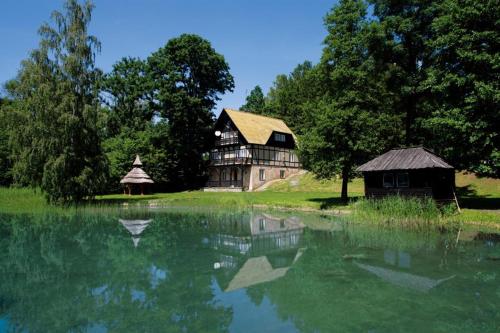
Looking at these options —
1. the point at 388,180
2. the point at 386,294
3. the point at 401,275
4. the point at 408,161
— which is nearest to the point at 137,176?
the point at 388,180

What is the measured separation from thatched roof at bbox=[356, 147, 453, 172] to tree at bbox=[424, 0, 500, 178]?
110 cm

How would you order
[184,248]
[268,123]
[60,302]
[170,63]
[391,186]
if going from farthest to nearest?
[268,123] < [170,63] < [391,186] < [184,248] < [60,302]

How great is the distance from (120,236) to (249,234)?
573 centimetres

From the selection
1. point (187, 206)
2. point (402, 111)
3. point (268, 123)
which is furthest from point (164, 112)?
point (402, 111)

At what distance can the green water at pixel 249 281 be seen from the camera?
700cm

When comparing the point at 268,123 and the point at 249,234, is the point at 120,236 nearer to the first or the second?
the point at 249,234

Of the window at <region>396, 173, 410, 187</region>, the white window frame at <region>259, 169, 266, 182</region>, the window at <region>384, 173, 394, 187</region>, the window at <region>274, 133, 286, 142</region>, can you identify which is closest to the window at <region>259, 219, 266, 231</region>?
the window at <region>384, 173, 394, 187</region>

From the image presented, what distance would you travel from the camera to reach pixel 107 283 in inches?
373

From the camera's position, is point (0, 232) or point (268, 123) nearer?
point (0, 232)

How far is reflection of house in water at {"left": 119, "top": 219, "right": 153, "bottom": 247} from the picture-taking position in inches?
639

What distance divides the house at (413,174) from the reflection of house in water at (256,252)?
7278mm

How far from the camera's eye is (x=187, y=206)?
102ft

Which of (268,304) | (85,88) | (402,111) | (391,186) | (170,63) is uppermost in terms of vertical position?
(170,63)

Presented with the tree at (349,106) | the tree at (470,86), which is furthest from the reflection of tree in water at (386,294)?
the tree at (349,106)
